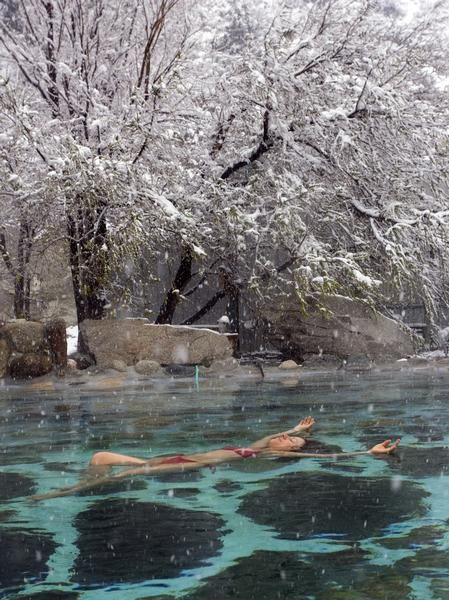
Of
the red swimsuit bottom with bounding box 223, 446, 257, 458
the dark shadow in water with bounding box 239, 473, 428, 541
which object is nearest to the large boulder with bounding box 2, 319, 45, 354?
the red swimsuit bottom with bounding box 223, 446, 257, 458

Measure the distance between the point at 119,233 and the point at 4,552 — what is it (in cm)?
975

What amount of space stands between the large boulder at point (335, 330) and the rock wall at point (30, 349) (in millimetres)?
3955

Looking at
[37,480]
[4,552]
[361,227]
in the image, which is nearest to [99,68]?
[361,227]

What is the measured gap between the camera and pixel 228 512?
4.97m

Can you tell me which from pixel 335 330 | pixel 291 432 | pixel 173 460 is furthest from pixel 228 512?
pixel 335 330

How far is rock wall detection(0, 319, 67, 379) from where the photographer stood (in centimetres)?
1301

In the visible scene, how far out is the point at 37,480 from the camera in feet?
19.6

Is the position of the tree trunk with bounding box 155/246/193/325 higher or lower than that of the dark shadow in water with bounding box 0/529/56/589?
higher

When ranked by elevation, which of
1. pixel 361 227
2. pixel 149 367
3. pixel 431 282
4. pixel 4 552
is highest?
pixel 361 227

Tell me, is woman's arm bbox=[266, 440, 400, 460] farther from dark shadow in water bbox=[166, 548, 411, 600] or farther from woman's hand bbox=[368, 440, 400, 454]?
dark shadow in water bbox=[166, 548, 411, 600]

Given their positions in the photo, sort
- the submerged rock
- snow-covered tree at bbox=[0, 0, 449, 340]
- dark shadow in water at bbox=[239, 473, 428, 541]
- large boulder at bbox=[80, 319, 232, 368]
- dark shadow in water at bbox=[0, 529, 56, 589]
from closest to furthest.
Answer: dark shadow in water at bbox=[0, 529, 56, 589], dark shadow in water at bbox=[239, 473, 428, 541], the submerged rock, large boulder at bbox=[80, 319, 232, 368], snow-covered tree at bbox=[0, 0, 449, 340]

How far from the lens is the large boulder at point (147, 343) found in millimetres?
13617

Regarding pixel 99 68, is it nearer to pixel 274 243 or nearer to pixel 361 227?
pixel 274 243

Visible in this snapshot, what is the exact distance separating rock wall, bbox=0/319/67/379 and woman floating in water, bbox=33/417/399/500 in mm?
6744
